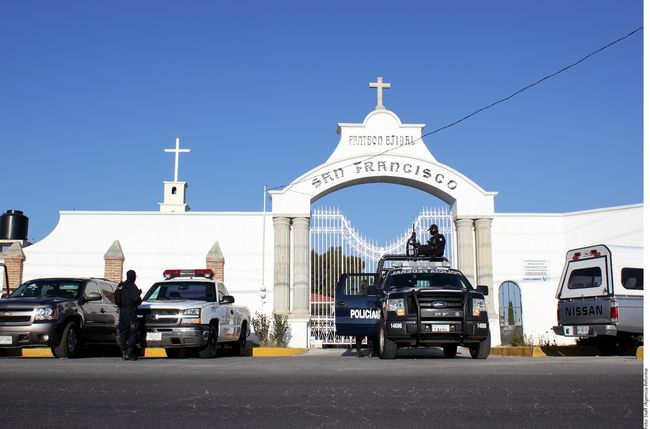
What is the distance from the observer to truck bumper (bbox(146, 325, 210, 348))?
48.0 feet

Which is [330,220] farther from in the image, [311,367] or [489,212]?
[311,367]

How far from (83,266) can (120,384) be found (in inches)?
665

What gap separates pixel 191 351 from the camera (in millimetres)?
18828

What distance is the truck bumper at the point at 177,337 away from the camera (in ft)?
48.0

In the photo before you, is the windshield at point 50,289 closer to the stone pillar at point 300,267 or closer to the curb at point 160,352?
the curb at point 160,352

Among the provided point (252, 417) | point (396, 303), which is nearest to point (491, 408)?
point (252, 417)

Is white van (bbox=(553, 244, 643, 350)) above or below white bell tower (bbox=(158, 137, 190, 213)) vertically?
below

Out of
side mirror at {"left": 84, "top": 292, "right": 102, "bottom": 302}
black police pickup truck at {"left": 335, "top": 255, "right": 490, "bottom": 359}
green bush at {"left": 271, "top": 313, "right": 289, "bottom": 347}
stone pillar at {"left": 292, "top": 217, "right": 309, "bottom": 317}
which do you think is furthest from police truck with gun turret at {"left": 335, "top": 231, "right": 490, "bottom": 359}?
stone pillar at {"left": 292, "top": 217, "right": 309, "bottom": 317}

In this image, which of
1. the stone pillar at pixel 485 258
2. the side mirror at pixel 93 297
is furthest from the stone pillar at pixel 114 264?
the stone pillar at pixel 485 258

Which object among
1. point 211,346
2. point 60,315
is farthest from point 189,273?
point 60,315

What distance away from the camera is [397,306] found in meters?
13.7

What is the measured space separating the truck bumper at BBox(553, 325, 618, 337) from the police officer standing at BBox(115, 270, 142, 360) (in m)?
9.84

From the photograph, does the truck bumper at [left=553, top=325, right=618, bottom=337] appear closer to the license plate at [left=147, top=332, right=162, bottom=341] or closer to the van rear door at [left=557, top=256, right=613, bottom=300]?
the van rear door at [left=557, top=256, right=613, bottom=300]

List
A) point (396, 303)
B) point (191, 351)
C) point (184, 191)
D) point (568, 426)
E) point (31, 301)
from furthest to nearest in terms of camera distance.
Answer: point (184, 191) → point (191, 351) → point (31, 301) → point (396, 303) → point (568, 426)
